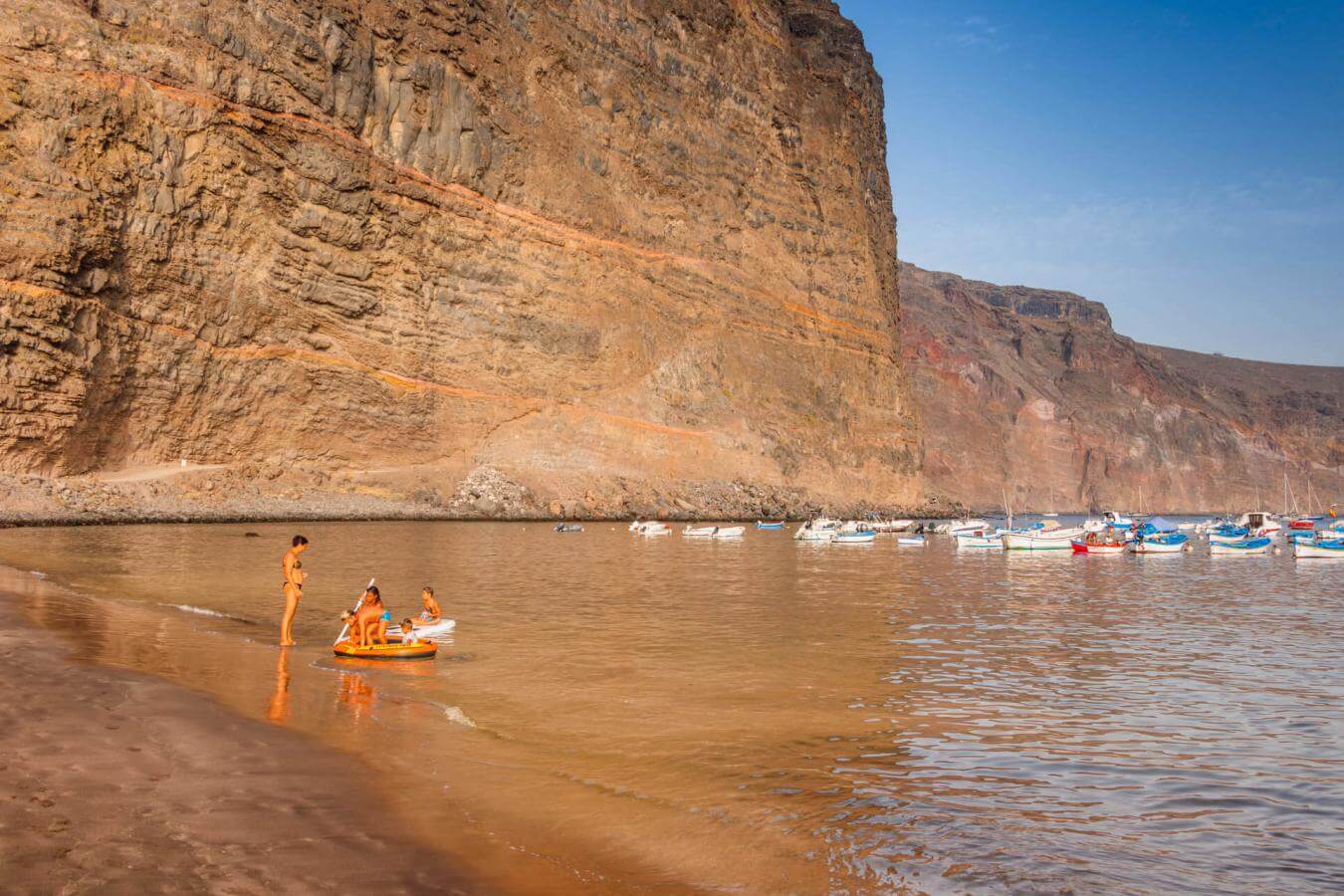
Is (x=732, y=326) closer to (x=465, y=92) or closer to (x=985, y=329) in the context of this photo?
(x=465, y=92)

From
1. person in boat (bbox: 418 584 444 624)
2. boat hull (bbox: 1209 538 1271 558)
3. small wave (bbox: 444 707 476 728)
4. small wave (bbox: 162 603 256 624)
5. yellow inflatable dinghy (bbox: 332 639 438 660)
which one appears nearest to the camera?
small wave (bbox: 444 707 476 728)

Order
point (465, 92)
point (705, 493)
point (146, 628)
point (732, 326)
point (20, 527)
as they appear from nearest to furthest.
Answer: point (146, 628) → point (20, 527) → point (465, 92) → point (705, 493) → point (732, 326)

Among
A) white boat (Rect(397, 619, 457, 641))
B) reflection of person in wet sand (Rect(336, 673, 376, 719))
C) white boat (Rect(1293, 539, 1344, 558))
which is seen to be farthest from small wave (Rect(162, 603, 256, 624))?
white boat (Rect(1293, 539, 1344, 558))

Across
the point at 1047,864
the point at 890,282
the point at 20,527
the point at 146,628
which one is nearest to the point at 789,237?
the point at 890,282

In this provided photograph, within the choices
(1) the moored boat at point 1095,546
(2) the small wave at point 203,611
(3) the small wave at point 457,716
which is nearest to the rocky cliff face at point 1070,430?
(1) the moored boat at point 1095,546

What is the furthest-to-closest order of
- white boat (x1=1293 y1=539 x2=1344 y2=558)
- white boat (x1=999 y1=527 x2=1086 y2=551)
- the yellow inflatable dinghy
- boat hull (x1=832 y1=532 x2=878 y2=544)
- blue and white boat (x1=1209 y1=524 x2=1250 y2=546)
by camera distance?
boat hull (x1=832 y1=532 x2=878 y2=544) < blue and white boat (x1=1209 y1=524 x2=1250 y2=546) < white boat (x1=999 y1=527 x2=1086 y2=551) < white boat (x1=1293 y1=539 x2=1344 y2=558) < the yellow inflatable dinghy

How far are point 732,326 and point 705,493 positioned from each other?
17436 mm

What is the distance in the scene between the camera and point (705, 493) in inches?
3022

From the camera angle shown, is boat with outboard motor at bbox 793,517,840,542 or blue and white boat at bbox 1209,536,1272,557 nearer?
blue and white boat at bbox 1209,536,1272,557

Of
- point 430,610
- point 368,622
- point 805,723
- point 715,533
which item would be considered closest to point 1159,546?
point 715,533

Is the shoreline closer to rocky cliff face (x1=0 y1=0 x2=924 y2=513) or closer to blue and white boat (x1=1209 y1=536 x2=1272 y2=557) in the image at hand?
rocky cliff face (x1=0 y1=0 x2=924 y2=513)

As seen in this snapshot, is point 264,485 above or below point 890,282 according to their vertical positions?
below

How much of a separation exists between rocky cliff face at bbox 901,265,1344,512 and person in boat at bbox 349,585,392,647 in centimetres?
14425

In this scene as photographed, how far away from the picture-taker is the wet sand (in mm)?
5262
